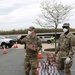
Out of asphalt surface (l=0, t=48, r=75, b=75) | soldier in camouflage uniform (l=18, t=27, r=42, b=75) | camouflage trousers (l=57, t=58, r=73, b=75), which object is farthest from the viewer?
asphalt surface (l=0, t=48, r=75, b=75)

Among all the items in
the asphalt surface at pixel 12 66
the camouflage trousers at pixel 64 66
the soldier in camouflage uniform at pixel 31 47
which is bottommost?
the asphalt surface at pixel 12 66

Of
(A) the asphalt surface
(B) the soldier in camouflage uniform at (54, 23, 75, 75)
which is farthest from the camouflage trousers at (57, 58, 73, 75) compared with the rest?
(A) the asphalt surface

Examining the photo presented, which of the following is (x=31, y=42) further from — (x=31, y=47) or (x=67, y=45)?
(x=67, y=45)

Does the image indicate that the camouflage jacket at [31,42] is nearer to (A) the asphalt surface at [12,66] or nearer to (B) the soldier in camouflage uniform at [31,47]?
(B) the soldier in camouflage uniform at [31,47]

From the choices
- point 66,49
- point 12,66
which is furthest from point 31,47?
point 12,66

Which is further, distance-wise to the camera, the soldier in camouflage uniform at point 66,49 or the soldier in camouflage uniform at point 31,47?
the soldier in camouflage uniform at point 31,47

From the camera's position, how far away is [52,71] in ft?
30.9

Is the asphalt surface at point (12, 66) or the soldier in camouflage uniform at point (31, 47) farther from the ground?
the soldier in camouflage uniform at point (31, 47)

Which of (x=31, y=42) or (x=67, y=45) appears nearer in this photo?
(x=67, y=45)

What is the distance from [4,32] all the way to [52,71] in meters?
78.2

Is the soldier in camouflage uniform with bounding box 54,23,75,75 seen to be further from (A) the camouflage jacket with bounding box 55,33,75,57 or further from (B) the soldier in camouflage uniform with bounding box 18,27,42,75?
(B) the soldier in camouflage uniform with bounding box 18,27,42,75

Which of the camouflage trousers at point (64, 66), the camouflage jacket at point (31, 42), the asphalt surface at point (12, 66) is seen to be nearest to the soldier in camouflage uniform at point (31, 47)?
the camouflage jacket at point (31, 42)

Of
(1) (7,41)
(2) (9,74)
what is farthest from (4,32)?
(2) (9,74)

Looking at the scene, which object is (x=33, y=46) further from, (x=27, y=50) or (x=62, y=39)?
(x=62, y=39)
